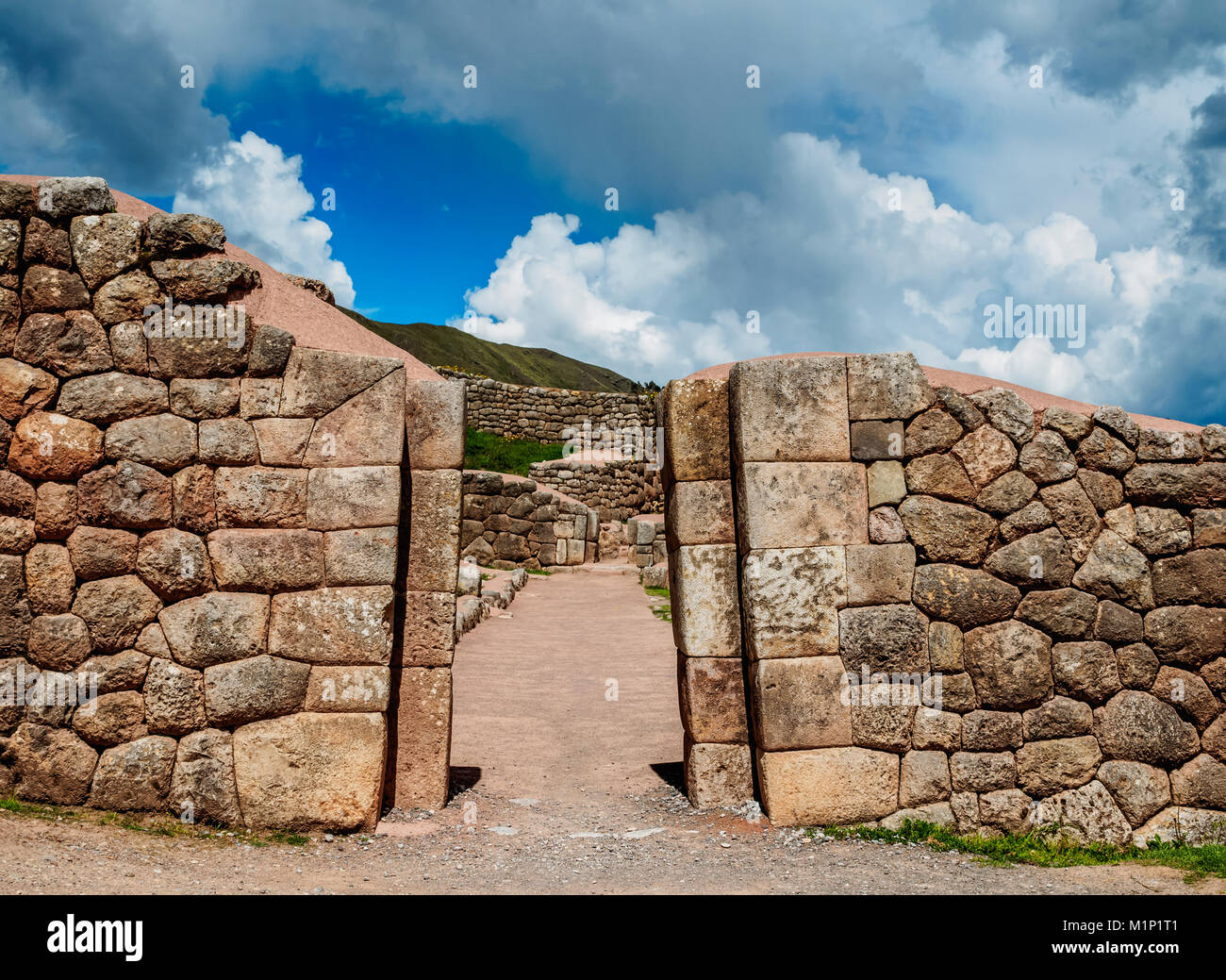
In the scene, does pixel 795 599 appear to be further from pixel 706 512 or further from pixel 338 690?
pixel 338 690

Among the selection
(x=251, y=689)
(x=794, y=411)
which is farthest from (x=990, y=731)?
(x=251, y=689)

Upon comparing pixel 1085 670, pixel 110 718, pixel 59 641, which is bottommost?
pixel 110 718

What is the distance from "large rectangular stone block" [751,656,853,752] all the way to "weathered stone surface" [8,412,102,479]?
4.43 m

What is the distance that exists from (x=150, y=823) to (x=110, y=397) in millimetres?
2593

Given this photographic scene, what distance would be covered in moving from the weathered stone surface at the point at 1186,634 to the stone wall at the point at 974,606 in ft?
0.05

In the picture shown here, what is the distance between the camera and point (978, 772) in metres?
5.63

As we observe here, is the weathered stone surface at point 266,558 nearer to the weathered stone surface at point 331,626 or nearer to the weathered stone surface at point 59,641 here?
the weathered stone surface at point 331,626

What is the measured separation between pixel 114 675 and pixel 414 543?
196 centimetres

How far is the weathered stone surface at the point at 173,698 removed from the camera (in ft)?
17.1

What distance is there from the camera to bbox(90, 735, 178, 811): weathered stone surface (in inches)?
204

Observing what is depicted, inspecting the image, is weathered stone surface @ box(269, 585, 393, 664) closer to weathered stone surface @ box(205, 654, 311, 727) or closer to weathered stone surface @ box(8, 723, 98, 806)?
weathered stone surface @ box(205, 654, 311, 727)
